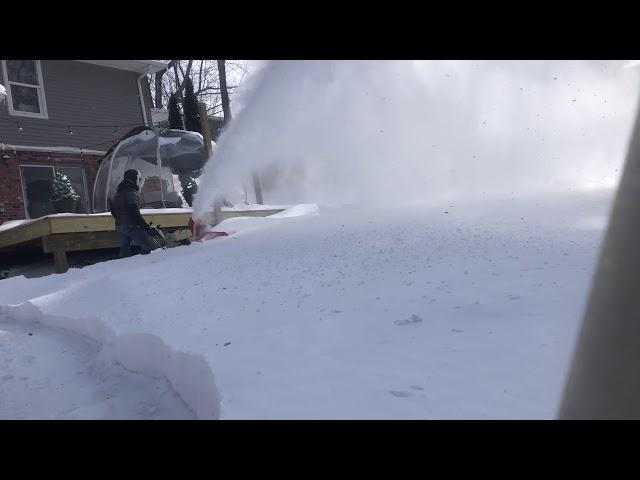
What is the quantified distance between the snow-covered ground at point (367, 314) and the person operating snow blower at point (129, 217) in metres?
2.20

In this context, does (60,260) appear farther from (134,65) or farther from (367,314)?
(134,65)

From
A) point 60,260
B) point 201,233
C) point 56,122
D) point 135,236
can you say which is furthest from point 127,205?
point 56,122

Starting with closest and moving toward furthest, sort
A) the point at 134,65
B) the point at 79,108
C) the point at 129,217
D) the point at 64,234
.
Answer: the point at 129,217 < the point at 64,234 < the point at 79,108 < the point at 134,65

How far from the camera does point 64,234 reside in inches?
316

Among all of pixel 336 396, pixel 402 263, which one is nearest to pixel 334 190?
pixel 402 263

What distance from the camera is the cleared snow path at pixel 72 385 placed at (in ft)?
8.95

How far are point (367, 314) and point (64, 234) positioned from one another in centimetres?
701

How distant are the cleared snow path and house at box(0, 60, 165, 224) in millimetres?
8647

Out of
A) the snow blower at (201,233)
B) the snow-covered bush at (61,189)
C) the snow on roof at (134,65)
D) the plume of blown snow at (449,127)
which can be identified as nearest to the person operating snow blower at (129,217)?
the snow blower at (201,233)

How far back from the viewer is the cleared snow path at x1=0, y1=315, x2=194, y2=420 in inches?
107

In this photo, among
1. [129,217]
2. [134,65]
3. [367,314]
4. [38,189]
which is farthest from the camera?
[134,65]

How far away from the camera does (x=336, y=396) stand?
1919 mm

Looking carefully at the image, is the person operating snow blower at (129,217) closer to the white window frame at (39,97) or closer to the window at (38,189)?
the window at (38,189)
